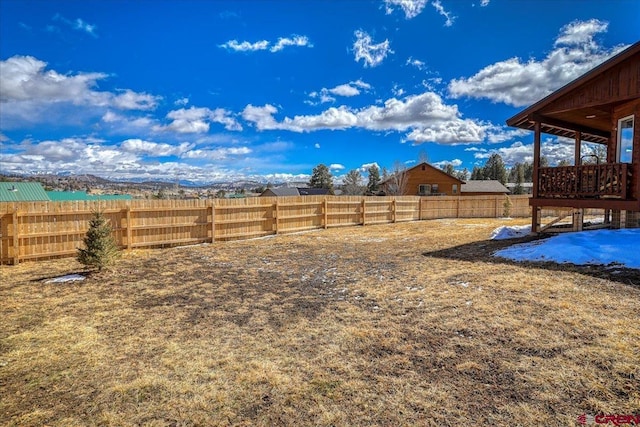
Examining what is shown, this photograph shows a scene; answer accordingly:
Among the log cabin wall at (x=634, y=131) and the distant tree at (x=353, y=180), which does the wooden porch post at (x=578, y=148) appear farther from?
the distant tree at (x=353, y=180)

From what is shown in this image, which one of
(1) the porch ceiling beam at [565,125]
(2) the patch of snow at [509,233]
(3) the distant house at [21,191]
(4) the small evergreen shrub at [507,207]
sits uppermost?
(1) the porch ceiling beam at [565,125]

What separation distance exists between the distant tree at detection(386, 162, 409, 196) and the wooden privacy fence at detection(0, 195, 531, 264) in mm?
18172

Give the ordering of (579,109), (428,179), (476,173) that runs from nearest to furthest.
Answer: (579,109)
(428,179)
(476,173)

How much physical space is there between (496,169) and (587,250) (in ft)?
213

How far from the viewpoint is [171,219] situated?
10883mm

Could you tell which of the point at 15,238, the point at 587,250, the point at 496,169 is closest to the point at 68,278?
the point at 15,238

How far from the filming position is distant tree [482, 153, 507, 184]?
6425cm

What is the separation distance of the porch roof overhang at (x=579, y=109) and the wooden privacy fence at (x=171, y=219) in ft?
26.3

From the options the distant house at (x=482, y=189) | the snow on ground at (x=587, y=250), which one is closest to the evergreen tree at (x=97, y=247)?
the snow on ground at (x=587, y=250)

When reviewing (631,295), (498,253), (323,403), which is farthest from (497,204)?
(323,403)

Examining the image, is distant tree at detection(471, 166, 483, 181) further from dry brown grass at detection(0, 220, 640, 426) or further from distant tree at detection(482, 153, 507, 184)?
dry brown grass at detection(0, 220, 640, 426)

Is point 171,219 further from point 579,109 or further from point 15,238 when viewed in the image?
point 579,109

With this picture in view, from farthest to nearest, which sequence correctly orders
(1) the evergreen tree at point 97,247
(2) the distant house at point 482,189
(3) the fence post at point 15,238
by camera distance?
(2) the distant house at point 482,189 → (3) the fence post at point 15,238 → (1) the evergreen tree at point 97,247

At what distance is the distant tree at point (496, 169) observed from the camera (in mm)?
64250
